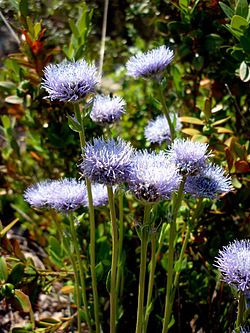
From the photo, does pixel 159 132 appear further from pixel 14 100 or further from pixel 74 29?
pixel 14 100

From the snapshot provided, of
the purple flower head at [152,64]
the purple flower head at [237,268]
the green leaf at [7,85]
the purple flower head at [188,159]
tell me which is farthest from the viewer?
the green leaf at [7,85]

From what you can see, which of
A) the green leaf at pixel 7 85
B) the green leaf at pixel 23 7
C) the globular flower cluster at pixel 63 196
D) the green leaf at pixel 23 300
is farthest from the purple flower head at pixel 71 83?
the green leaf at pixel 7 85

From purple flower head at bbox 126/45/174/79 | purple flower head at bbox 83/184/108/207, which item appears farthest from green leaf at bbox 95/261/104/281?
purple flower head at bbox 126/45/174/79

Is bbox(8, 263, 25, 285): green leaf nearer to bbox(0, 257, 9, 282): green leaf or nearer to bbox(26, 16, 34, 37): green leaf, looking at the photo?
bbox(0, 257, 9, 282): green leaf

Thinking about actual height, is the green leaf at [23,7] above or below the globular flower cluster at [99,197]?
above

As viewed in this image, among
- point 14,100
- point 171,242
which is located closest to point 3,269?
point 171,242

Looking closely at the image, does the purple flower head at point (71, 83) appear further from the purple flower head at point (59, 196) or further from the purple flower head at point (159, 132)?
the purple flower head at point (159, 132)

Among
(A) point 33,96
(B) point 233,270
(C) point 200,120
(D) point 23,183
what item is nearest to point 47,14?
(A) point 33,96
